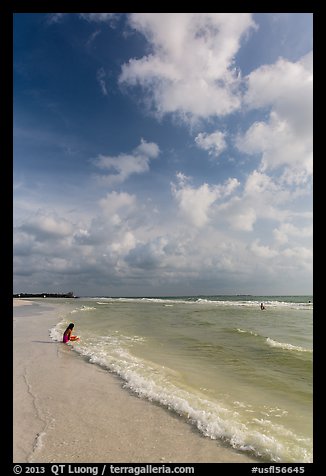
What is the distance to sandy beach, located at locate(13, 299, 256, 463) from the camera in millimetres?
5309

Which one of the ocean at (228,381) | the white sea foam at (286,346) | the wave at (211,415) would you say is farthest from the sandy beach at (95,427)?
the white sea foam at (286,346)

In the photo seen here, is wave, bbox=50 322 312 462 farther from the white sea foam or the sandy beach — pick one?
the white sea foam

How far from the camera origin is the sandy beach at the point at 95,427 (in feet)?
17.4

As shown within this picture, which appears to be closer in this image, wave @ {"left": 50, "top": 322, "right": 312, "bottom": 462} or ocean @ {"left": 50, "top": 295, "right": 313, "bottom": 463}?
wave @ {"left": 50, "top": 322, "right": 312, "bottom": 462}

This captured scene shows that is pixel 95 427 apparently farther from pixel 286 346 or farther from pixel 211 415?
pixel 286 346

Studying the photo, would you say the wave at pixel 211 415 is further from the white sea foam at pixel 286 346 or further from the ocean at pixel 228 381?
the white sea foam at pixel 286 346

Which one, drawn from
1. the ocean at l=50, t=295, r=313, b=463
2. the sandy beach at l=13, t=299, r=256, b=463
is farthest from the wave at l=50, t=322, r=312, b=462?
the sandy beach at l=13, t=299, r=256, b=463

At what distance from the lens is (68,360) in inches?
476

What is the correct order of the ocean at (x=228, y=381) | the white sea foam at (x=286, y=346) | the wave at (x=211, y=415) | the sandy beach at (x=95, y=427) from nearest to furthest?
the sandy beach at (x=95, y=427)
the wave at (x=211, y=415)
the ocean at (x=228, y=381)
the white sea foam at (x=286, y=346)

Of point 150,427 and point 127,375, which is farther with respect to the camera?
point 127,375
